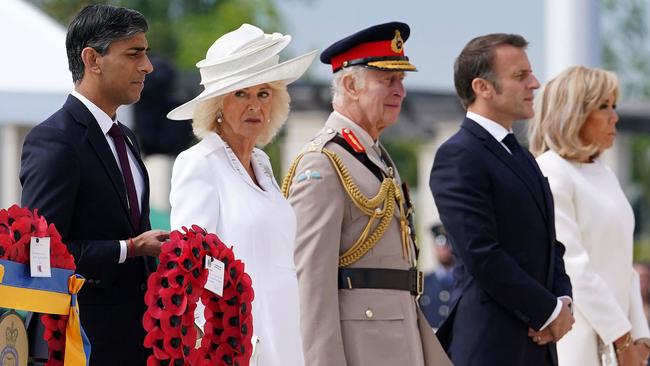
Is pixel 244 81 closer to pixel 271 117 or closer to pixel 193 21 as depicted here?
pixel 271 117

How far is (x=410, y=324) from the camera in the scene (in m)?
5.54

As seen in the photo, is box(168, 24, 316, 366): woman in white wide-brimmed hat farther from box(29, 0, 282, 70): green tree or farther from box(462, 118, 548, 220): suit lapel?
box(29, 0, 282, 70): green tree

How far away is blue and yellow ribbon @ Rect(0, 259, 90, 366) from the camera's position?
4.15 meters

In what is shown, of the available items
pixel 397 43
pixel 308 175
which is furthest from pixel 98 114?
pixel 397 43

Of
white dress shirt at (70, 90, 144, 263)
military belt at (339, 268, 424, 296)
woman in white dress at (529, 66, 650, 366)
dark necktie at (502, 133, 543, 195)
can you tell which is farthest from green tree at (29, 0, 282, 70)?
white dress shirt at (70, 90, 144, 263)

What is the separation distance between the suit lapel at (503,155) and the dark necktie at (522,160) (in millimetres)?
23

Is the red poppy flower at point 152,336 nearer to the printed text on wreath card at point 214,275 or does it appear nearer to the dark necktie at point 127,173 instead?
the printed text on wreath card at point 214,275

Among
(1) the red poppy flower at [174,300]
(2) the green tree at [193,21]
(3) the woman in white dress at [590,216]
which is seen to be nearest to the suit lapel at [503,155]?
(3) the woman in white dress at [590,216]

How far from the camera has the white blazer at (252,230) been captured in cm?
492

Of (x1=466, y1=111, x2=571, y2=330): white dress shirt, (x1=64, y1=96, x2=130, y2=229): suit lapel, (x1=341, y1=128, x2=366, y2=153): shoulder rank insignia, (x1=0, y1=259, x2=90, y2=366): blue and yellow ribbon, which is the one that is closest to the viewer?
(x1=0, y1=259, x2=90, y2=366): blue and yellow ribbon

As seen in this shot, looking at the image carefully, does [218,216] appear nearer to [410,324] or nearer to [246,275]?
[246,275]

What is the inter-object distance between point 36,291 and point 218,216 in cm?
89

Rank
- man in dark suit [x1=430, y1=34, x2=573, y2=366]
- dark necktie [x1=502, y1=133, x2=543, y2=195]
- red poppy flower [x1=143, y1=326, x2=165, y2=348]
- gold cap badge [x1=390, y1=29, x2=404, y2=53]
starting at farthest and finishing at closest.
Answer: dark necktie [x1=502, y1=133, x2=543, y2=195] → gold cap badge [x1=390, y1=29, x2=404, y2=53] → man in dark suit [x1=430, y1=34, x2=573, y2=366] → red poppy flower [x1=143, y1=326, x2=165, y2=348]

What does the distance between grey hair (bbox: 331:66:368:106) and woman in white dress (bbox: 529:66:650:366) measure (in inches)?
48.3
